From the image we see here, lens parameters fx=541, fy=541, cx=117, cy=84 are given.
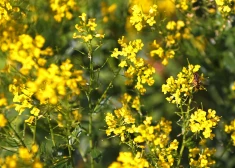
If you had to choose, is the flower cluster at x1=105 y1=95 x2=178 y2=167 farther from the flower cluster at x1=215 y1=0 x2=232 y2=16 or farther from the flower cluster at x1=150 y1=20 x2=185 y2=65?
the flower cluster at x1=215 y1=0 x2=232 y2=16

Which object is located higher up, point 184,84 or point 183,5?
point 183,5

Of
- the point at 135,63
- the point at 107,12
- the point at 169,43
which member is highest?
the point at 107,12

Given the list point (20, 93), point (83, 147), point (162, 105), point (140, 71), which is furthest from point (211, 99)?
point (20, 93)

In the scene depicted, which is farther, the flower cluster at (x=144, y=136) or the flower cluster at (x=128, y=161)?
the flower cluster at (x=144, y=136)

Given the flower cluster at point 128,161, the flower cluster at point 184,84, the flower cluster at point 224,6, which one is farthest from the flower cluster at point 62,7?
the flower cluster at point 128,161

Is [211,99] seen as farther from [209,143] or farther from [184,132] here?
[184,132]

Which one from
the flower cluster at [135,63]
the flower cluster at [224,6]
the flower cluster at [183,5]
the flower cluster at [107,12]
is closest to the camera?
the flower cluster at [135,63]

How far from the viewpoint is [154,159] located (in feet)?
6.73

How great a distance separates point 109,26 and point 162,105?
0.66m

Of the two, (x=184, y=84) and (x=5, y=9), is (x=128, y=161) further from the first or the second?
(x=5, y=9)

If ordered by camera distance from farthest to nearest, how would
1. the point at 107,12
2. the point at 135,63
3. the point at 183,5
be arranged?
the point at 107,12, the point at 183,5, the point at 135,63

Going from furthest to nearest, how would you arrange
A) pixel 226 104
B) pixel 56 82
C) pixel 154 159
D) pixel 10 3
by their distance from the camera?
pixel 226 104, pixel 10 3, pixel 154 159, pixel 56 82

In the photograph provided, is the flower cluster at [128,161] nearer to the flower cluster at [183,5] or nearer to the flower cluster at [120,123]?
the flower cluster at [120,123]

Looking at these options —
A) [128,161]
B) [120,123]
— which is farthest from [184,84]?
[128,161]
